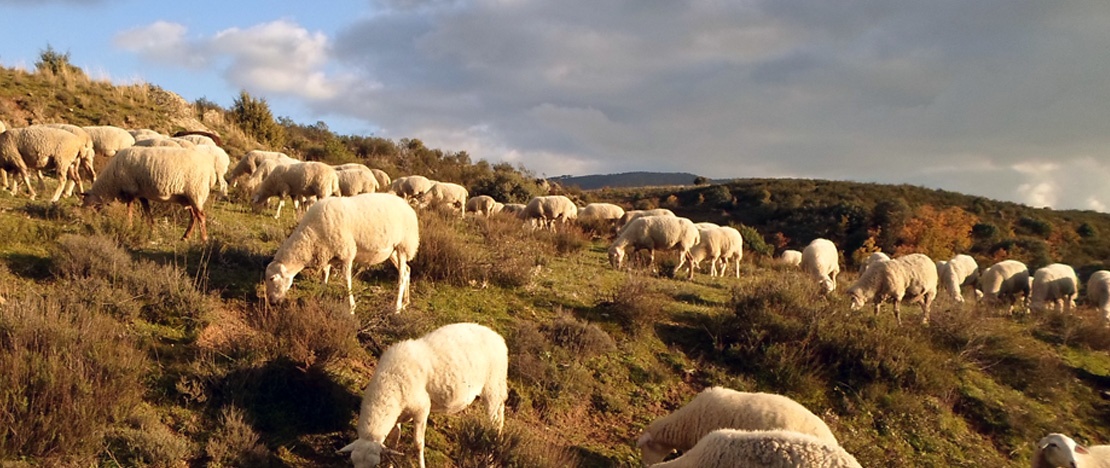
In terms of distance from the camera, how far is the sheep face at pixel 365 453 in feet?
16.4

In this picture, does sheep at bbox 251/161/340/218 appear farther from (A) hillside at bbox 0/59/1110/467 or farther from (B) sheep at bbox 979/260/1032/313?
(B) sheep at bbox 979/260/1032/313

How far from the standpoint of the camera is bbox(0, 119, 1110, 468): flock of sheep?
536cm

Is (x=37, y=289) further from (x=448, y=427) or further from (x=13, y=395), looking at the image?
(x=448, y=427)

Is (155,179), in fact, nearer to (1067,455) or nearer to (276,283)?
(276,283)

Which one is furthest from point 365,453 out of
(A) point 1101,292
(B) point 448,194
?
(A) point 1101,292

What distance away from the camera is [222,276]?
8445 millimetres

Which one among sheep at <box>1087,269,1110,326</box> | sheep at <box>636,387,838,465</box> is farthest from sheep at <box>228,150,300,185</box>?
sheep at <box>1087,269,1110,326</box>

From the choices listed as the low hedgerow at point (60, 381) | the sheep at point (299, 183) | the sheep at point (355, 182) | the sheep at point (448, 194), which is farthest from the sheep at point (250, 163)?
the low hedgerow at point (60, 381)

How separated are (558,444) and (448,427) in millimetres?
1265

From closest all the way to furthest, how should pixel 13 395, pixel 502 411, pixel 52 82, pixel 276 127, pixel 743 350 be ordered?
pixel 13 395 → pixel 502 411 → pixel 743 350 → pixel 52 82 → pixel 276 127

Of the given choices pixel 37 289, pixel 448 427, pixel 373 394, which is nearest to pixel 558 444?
pixel 448 427

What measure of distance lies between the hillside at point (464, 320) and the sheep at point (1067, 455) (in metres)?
1.63

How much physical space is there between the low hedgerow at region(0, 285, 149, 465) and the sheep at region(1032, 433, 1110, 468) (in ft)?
31.6

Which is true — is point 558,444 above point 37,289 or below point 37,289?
below
